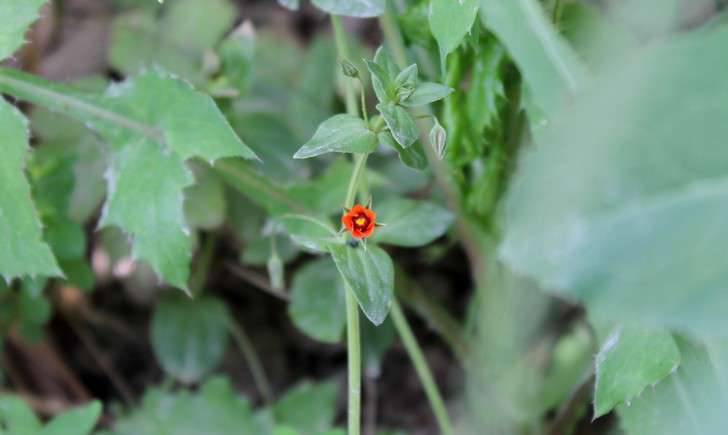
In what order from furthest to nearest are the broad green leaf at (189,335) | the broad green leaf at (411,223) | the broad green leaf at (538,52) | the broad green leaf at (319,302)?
the broad green leaf at (189,335) < the broad green leaf at (319,302) < the broad green leaf at (411,223) < the broad green leaf at (538,52)

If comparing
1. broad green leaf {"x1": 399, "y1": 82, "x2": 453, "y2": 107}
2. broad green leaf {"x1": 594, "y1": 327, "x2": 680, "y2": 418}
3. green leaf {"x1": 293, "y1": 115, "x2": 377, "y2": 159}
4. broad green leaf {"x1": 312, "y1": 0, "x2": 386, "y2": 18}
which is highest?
broad green leaf {"x1": 312, "y1": 0, "x2": 386, "y2": 18}

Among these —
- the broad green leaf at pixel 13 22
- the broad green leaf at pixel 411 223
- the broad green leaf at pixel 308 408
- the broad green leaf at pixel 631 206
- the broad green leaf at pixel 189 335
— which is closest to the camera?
the broad green leaf at pixel 631 206

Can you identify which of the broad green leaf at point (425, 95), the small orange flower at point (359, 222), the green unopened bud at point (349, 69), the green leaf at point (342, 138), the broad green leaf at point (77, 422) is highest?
the green unopened bud at point (349, 69)

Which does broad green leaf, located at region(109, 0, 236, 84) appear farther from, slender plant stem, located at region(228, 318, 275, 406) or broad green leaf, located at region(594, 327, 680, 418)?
broad green leaf, located at region(594, 327, 680, 418)

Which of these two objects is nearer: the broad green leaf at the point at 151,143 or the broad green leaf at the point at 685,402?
the broad green leaf at the point at 685,402

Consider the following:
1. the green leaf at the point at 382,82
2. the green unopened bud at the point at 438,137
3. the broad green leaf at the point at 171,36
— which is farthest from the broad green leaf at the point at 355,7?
the broad green leaf at the point at 171,36

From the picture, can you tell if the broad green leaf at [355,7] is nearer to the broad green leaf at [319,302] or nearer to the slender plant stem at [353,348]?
the slender plant stem at [353,348]

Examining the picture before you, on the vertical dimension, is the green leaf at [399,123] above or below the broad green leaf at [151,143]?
above

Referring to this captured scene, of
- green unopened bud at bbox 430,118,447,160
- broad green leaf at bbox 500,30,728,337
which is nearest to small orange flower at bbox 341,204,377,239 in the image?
green unopened bud at bbox 430,118,447,160
